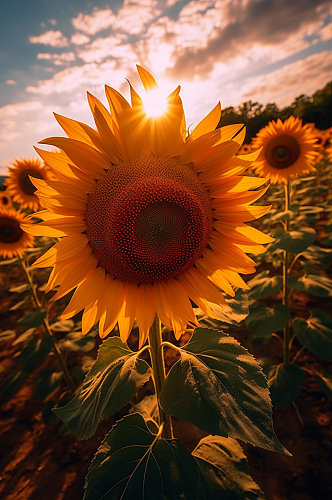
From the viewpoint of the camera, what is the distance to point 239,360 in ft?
4.23

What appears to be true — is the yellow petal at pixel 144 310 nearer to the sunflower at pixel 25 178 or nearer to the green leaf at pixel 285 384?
the green leaf at pixel 285 384

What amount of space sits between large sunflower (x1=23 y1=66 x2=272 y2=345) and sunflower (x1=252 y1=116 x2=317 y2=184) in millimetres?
3222

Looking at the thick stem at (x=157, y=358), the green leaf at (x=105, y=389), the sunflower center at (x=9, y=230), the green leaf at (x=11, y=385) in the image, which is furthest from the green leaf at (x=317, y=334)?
the sunflower center at (x=9, y=230)

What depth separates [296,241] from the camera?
305cm

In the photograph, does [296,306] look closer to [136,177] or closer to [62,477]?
[62,477]

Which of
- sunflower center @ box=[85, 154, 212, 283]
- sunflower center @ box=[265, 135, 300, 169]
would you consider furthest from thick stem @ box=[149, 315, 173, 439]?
sunflower center @ box=[265, 135, 300, 169]

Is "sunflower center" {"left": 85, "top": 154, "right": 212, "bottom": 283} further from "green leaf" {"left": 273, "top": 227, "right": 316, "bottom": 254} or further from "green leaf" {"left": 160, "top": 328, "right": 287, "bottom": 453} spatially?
"green leaf" {"left": 273, "top": 227, "right": 316, "bottom": 254}

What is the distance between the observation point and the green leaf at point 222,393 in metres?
1.06

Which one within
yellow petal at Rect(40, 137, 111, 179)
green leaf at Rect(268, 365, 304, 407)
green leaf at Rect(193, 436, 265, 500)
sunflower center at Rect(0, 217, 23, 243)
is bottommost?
green leaf at Rect(268, 365, 304, 407)

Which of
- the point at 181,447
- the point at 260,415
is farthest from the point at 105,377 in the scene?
the point at 260,415

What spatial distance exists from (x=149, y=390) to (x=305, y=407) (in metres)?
2.02

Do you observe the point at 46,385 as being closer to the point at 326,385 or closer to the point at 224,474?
the point at 224,474

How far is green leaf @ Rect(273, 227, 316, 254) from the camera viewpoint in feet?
9.75

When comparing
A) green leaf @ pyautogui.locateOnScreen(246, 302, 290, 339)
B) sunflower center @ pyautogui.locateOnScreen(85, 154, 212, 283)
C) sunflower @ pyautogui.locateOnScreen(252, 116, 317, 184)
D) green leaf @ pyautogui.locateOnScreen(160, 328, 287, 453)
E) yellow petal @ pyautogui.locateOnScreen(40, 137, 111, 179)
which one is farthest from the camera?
sunflower @ pyautogui.locateOnScreen(252, 116, 317, 184)
